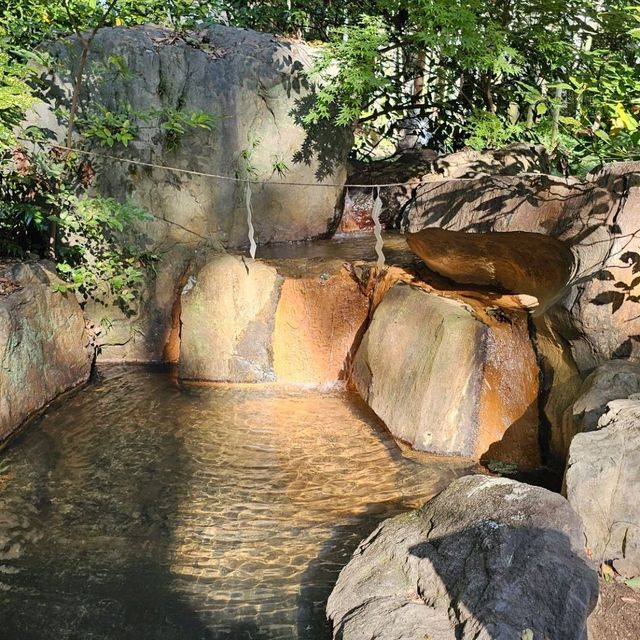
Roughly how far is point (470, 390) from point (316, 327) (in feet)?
6.91

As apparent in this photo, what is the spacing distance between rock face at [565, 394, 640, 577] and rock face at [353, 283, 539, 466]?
150 cm

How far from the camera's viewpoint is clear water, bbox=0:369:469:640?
3.52 m

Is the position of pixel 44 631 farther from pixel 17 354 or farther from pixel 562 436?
pixel 562 436

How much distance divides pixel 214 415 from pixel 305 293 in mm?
1664

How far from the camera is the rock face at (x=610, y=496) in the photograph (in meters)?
3.37

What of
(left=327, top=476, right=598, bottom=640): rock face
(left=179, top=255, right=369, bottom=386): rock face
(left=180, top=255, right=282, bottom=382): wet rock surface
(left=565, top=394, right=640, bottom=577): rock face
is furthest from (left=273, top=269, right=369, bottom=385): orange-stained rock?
(left=565, top=394, right=640, bottom=577): rock face

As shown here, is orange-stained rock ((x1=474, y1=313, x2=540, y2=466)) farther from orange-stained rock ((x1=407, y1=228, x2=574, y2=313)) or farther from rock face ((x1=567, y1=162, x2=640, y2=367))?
rock face ((x1=567, y1=162, x2=640, y2=367))

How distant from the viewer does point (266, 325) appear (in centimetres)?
684

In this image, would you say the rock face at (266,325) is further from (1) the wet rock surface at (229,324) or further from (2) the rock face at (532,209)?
(2) the rock face at (532,209)

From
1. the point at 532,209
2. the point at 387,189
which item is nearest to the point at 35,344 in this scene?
the point at 532,209

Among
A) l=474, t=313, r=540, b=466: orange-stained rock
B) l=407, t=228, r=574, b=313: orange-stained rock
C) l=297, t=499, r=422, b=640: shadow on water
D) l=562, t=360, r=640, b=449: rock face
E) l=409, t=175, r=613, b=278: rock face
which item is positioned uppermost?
l=409, t=175, r=613, b=278: rock face

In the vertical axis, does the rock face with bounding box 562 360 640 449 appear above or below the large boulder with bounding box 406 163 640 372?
below

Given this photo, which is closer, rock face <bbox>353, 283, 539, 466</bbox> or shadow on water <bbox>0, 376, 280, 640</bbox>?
shadow on water <bbox>0, 376, 280, 640</bbox>

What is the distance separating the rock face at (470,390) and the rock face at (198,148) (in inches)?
122
